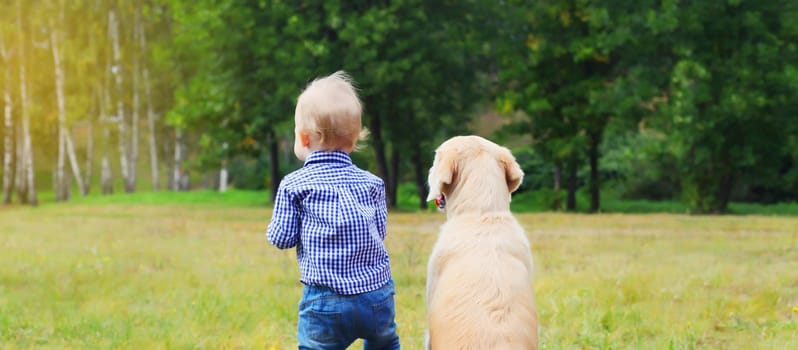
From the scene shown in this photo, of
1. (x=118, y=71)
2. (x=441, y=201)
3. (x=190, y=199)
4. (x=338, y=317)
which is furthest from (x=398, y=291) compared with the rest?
(x=118, y=71)

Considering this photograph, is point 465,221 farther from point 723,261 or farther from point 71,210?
point 71,210

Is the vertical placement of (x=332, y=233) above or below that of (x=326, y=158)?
below

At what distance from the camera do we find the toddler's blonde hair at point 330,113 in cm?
418

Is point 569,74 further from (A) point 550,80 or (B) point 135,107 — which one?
(B) point 135,107

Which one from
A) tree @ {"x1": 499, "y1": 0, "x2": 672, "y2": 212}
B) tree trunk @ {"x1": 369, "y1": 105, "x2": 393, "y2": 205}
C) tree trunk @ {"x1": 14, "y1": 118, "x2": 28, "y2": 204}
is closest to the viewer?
tree @ {"x1": 499, "y1": 0, "x2": 672, "y2": 212}

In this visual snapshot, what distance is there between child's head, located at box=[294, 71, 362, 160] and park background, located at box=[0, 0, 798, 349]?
2694 millimetres

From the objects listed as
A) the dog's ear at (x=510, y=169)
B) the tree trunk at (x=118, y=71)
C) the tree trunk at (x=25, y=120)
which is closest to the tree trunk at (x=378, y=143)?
the tree trunk at (x=118, y=71)

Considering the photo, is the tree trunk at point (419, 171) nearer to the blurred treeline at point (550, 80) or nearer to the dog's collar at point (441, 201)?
the blurred treeline at point (550, 80)

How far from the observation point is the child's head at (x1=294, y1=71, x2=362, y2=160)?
13.7 feet

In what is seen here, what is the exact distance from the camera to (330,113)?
13.8ft

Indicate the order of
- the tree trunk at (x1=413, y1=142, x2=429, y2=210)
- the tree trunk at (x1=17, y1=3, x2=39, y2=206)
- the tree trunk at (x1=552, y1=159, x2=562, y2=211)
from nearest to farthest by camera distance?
the tree trunk at (x1=552, y1=159, x2=562, y2=211) → the tree trunk at (x1=413, y1=142, x2=429, y2=210) → the tree trunk at (x1=17, y1=3, x2=39, y2=206)

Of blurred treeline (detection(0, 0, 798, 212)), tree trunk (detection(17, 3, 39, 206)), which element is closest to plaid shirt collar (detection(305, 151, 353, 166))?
blurred treeline (detection(0, 0, 798, 212))

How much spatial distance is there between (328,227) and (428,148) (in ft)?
96.5

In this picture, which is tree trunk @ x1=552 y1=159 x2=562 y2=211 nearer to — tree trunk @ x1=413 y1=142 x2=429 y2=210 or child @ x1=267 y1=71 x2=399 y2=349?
tree trunk @ x1=413 y1=142 x2=429 y2=210
